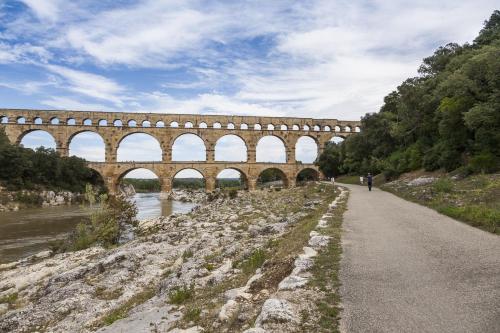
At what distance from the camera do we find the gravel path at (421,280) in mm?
3844

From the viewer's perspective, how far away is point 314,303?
4.38 m

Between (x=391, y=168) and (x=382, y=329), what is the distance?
25192 mm

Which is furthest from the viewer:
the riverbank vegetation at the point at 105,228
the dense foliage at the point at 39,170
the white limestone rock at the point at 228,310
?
the dense foliage at the point at 39,170

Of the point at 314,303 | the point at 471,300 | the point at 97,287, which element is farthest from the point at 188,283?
the point at 471,300

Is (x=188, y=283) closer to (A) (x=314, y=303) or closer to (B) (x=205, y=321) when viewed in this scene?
(B) (x=205, y=321)

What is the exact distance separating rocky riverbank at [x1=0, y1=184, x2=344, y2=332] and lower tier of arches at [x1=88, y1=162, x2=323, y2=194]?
43892 mm

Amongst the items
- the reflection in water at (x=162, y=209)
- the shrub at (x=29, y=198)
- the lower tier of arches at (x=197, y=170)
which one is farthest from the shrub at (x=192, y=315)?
the lower tier of arches at (x=197, y=170)

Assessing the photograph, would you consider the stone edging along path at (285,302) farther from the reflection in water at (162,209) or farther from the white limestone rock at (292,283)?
the reflection in water at (162,209)

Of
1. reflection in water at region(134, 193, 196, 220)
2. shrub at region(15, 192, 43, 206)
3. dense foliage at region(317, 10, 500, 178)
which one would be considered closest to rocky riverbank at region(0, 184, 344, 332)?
dense foliage at region(317, 10, 500, 178)

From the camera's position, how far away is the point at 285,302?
14.0 feet

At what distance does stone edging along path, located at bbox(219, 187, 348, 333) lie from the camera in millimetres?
3855

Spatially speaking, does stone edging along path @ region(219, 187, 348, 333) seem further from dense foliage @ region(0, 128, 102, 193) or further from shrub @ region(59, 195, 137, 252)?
dense foliage @ region(0, 128, 102, 193)

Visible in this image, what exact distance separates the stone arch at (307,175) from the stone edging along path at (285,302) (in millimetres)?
54672

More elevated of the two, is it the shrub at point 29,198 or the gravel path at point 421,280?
the gravel path at point 421,280
